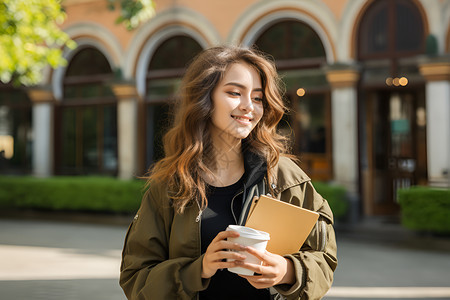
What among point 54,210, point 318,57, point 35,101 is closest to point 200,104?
point 318,57

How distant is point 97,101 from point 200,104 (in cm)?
1291

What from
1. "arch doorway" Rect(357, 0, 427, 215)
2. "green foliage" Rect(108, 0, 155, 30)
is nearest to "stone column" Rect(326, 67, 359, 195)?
"arch doorway" Rect(357, 0, 427, 215)

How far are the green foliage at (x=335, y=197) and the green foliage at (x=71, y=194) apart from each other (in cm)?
421

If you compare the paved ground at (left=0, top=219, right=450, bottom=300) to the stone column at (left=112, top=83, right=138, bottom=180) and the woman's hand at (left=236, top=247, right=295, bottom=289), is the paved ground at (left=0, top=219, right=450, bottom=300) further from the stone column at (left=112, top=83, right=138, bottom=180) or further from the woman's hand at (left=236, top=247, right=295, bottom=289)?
the woman's hand at (left=236, top=247, right=295, bottom=289)

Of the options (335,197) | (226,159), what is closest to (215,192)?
(226,159)

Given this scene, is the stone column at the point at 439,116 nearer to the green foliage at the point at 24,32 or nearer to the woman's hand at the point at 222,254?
the green foliage at the point at 24,32

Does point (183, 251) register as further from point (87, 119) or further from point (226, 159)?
point (87, 119)

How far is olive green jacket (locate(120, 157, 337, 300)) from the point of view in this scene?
74.6 inches

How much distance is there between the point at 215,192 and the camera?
211 centimetres

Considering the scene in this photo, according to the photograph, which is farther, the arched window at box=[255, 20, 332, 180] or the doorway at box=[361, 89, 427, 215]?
the arched window at box=[255, 20, 332, 180]

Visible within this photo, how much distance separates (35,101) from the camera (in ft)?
49.2

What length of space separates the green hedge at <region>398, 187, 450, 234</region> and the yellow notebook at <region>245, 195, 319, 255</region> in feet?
26.1

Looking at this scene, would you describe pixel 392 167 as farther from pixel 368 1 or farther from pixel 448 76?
pixel 368 1

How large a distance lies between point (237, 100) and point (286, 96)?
6755mm
